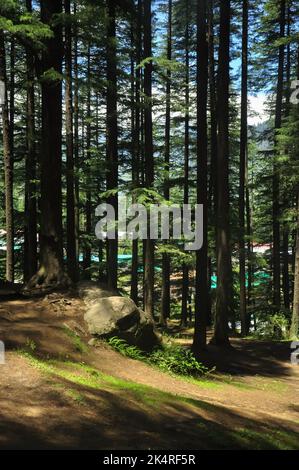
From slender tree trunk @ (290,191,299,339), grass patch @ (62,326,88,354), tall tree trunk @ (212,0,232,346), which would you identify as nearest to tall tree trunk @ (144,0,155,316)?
tall tree trunk @ (212,0,232,346)

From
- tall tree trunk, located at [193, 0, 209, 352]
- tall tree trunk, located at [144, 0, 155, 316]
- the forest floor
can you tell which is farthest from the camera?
tall tree trunk, located at [144, 0, 155, 316]

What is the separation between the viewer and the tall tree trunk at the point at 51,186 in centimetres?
1195

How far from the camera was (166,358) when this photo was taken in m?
11.3

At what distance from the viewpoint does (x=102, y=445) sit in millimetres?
4930

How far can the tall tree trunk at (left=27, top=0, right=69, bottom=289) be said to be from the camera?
39.2 feet

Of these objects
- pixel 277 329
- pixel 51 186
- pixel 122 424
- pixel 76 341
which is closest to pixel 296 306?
pixel 277 329

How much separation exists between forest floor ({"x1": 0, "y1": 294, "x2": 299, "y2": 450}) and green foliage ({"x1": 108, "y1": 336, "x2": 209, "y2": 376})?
30 centimetres

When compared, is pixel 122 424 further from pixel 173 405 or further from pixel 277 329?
pixel 277 329

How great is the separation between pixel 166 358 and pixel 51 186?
5.40m

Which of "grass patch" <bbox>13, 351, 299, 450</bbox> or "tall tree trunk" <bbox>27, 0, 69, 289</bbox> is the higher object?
"tall tree trunk" <bbox>27, 0, 69, 289</bbox>

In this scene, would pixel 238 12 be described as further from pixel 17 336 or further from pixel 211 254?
pixel 17 336

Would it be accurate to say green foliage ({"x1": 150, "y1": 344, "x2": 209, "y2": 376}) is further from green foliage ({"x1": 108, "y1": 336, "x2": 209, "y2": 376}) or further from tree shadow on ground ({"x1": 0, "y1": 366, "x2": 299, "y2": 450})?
tree shadow on ground ({"x1": 0, "y1": 366, "x2": 299, "y2": 450})

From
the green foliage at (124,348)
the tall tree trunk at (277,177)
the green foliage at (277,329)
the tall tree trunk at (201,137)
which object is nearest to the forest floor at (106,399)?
the green foliage at (124,348)
